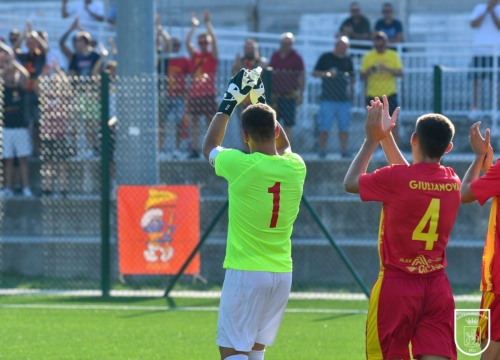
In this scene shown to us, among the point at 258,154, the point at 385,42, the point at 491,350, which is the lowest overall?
the point at 491,350

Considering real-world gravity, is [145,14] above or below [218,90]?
above

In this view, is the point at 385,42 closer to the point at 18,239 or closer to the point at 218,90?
the point at 218,90

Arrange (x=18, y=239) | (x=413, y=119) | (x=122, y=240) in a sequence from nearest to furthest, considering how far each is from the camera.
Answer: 1. (x=122, y=240)
2. (x=18, y=239)
3. (x=413, y=119)

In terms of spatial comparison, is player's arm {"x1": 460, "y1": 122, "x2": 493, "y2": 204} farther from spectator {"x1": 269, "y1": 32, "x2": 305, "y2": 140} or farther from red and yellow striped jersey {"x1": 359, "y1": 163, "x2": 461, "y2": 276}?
spectator {"x1": 269, "y1": 32, "x2": 305, "y2": 140}

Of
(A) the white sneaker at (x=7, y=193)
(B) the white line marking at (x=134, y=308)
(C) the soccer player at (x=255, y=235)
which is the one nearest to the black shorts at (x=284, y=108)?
(B) the white line marking at (x=134, y=308)

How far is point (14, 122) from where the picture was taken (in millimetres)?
14648

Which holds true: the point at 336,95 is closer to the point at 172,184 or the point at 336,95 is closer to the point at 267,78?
the point at 267,78

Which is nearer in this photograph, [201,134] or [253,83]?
[253,83]

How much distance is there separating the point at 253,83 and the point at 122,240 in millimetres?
6957

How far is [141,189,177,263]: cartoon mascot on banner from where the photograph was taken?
12.4 metres

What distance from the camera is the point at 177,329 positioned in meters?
9.80

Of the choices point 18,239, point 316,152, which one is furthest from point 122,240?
point 316,152

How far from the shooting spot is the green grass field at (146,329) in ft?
28.1

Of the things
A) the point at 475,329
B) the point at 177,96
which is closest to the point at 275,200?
the point at 475,329
